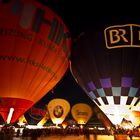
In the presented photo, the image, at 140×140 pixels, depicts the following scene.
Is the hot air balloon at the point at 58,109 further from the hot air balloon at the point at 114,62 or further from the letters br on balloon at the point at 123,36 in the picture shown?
the letters br on balloon at the point at 123,36

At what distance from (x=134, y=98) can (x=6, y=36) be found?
16.5 ft

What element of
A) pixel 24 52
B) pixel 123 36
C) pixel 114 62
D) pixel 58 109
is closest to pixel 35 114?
pixel 58 109

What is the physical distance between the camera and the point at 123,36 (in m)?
10.0

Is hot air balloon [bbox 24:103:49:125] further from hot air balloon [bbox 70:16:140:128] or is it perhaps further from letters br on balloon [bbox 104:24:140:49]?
letters br on balloon [bbox 104:24:140:49]

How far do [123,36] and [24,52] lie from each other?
11.8 ft

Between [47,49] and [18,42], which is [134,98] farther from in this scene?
[18,42]

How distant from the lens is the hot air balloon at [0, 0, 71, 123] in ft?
28.1

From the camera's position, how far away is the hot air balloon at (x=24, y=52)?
855 cm

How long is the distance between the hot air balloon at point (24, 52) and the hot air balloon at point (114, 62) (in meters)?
1.63

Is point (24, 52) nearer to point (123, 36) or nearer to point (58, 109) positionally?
point (123, 36)

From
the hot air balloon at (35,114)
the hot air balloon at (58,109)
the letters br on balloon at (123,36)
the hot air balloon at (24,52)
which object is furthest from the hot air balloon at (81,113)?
the hot air balloon at (24,52)

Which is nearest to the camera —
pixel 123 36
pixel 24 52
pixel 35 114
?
pixel 24 52

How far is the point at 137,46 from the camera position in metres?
9.98

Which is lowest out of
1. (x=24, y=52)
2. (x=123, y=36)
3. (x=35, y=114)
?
(x=35, y=114)
